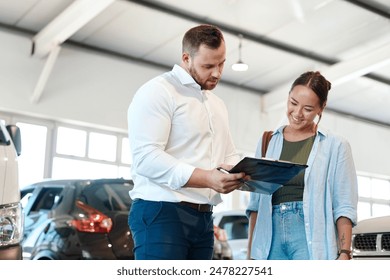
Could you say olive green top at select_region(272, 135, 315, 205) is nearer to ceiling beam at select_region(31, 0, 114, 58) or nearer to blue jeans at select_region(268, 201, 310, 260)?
blue jeans at select_region(268, 201, 310, 260)

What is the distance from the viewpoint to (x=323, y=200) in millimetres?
2449

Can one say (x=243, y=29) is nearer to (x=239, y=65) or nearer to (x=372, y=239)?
(x=239, y=65)

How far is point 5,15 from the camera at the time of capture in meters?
11.2

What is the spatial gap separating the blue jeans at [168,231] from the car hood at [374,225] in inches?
60.9

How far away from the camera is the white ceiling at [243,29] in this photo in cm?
1059

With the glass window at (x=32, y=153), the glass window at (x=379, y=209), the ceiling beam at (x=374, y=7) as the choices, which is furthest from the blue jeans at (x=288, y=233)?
the glass window at (x=379, y=209)

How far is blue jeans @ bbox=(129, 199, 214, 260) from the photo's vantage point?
2.18m

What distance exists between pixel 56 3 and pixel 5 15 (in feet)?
3.83

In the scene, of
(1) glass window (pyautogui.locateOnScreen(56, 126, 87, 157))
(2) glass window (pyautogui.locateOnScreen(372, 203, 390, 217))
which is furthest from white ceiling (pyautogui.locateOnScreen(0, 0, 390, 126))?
(2) glass window (pyautogui.locateOnScreen(372, 203, 390, 217))

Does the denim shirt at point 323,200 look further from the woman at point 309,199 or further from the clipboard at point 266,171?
the clipboard at point 266,171

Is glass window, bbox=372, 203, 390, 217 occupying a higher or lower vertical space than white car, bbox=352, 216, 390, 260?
higher

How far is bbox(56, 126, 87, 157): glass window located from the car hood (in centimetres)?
934

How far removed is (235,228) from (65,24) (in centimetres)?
442
